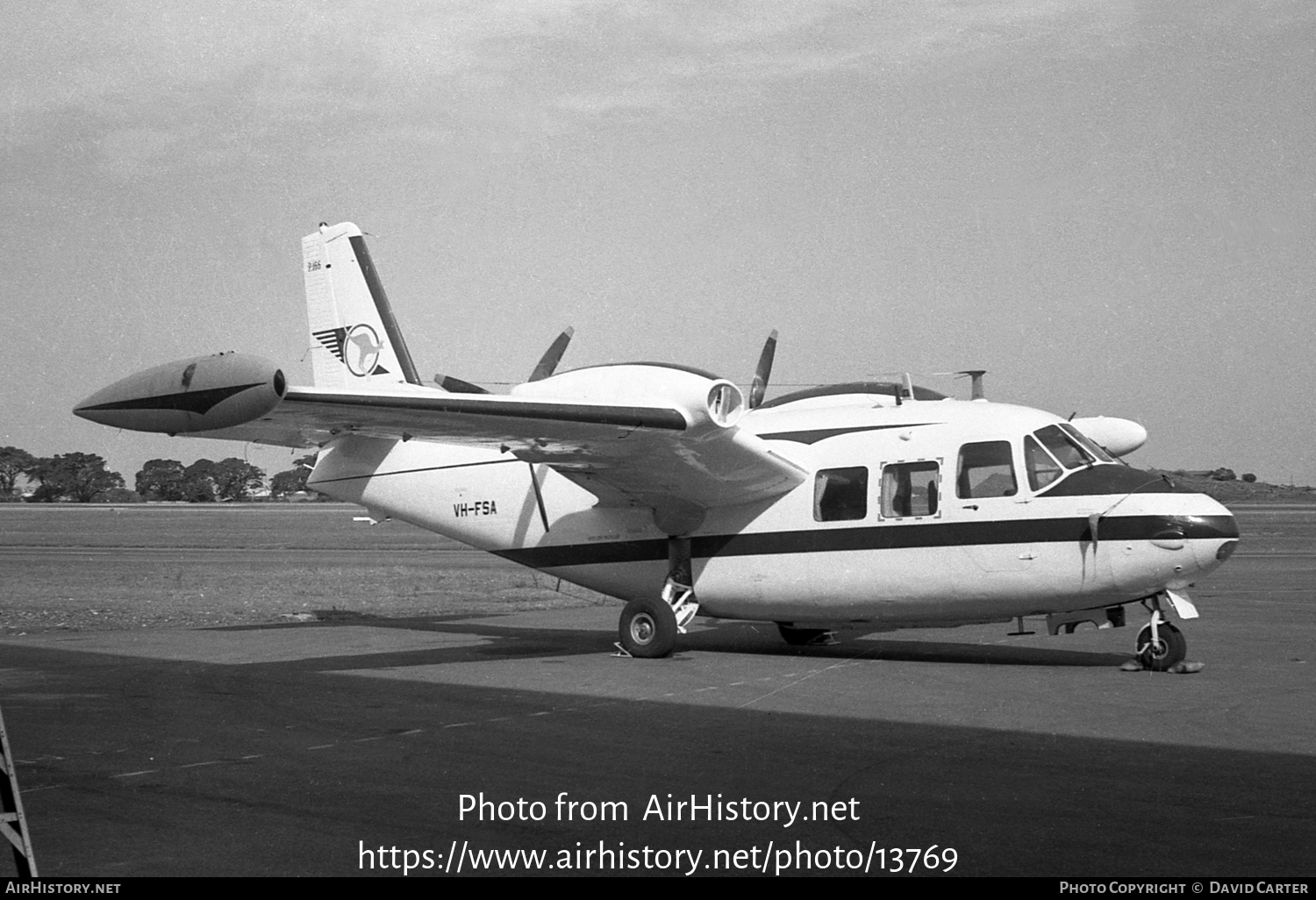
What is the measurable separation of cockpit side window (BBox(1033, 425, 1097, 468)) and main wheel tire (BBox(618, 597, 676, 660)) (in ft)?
16.6

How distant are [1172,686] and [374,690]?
315 inches

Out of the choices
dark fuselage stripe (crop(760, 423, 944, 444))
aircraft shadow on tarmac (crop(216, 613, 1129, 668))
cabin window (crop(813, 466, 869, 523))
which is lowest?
aircraft shadow on tarmac (crop(216, 613, 1129, 668))

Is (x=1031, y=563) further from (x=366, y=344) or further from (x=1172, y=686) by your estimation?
(x=366, y=344)

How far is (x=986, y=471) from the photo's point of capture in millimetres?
14547

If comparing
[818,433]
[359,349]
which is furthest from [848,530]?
[359,349]

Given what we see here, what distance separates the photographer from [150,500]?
5886 inches

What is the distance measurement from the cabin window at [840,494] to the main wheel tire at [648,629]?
2.31 meters

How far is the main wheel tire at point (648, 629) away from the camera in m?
15.8

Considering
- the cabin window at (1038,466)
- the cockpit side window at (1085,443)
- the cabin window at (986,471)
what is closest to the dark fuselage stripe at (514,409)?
the cabin window at (986,471)

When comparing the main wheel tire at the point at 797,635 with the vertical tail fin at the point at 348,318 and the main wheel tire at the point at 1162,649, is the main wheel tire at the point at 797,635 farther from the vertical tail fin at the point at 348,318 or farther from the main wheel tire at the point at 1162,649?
the vertical tail fin at the point at 348,318

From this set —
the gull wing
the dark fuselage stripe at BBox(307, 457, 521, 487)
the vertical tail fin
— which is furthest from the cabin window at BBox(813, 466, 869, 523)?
the vertical tail fin

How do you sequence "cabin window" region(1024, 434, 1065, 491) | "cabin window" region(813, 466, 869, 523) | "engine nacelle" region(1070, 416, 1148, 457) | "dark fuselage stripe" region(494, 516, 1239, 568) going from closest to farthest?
"dark fuselage stripe" region(494, 516, 1239, 568) → "cabin window" region(1024, 434, 1065, 491) → "cabin window" region(813, 466, 869, 523) → "engine nacelle" region(1070, 416, 1148, 457)

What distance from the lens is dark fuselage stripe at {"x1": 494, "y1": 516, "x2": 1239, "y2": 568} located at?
528 inches

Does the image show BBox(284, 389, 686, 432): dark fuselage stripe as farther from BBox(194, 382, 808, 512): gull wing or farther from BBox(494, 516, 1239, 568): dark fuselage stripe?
BBox(494, 516, 1239, 568): dark fuselage stripe
